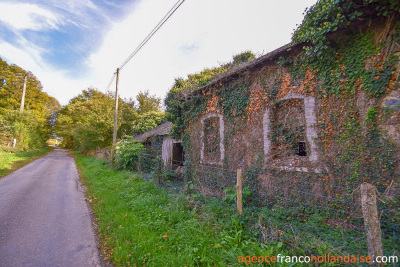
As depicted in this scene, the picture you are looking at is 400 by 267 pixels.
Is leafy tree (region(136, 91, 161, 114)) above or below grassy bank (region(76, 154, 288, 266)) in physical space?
above

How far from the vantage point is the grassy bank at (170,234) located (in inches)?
113

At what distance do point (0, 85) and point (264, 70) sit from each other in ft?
111

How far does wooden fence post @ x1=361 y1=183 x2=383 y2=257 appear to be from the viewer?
7.52 feet

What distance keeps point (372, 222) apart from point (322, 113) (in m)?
2.65

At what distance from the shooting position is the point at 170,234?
11.8ft

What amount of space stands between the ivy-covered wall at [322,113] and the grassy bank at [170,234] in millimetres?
2001

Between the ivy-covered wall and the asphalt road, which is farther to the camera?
the ivy-covered wall

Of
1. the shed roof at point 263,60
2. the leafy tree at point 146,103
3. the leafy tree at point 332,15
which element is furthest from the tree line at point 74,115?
the leafy tree at point 332,15

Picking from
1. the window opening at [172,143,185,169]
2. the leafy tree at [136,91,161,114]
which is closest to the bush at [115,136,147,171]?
the window opening at [172,143,185,169]

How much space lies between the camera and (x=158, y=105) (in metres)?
26.5

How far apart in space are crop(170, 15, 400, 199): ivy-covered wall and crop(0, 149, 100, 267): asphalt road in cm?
413

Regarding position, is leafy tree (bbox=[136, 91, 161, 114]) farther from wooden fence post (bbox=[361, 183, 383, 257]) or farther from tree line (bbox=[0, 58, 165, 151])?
wooden fence post (bbox=[361, 183, 383, 257])

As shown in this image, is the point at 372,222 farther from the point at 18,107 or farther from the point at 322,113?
the point at 18,107

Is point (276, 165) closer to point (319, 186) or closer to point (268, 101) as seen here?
point (319, 186)
